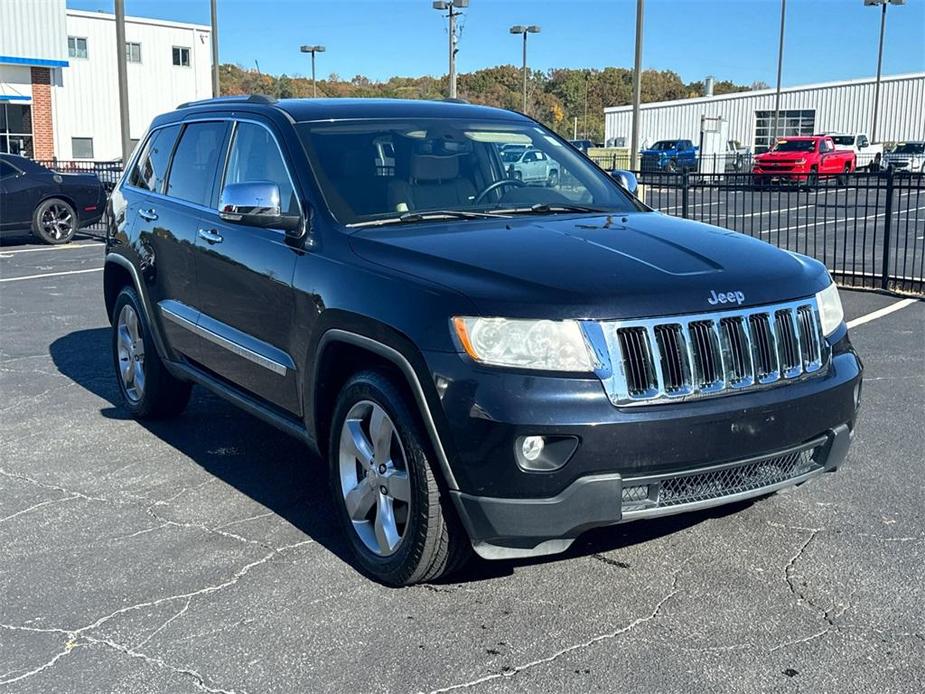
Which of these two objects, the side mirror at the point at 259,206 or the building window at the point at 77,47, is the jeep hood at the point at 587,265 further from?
the building window at the point at 77,47

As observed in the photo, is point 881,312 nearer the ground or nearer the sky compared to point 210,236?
nearer the ground

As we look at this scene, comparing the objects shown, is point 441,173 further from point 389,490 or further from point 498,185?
point 389,490

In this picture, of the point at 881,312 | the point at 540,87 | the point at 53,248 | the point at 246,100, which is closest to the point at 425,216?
the point at 246,100

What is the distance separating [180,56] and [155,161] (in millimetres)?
45251

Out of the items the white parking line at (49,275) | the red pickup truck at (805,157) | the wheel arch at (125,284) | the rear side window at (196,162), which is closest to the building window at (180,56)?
the red pickup truck at (805,157)

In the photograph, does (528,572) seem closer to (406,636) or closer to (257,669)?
(406,636)

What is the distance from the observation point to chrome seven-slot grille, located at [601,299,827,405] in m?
3.52

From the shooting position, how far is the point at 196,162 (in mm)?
5738

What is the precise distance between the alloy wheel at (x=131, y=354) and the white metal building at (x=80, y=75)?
3459cm

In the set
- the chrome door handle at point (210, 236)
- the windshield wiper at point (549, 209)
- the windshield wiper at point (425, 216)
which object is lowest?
the chrome door handle at point (210, 236)

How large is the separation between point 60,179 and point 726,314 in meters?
16.0

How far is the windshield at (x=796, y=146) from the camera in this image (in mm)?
38781

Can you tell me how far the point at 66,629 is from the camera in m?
3.70

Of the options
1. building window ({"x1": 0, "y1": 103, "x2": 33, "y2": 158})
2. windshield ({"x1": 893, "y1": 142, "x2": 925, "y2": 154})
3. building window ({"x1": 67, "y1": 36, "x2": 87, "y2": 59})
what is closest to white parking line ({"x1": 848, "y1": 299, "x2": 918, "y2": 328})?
building window ({"x1": 0, "y1": 103, "x2": 33, "y2": 158})
